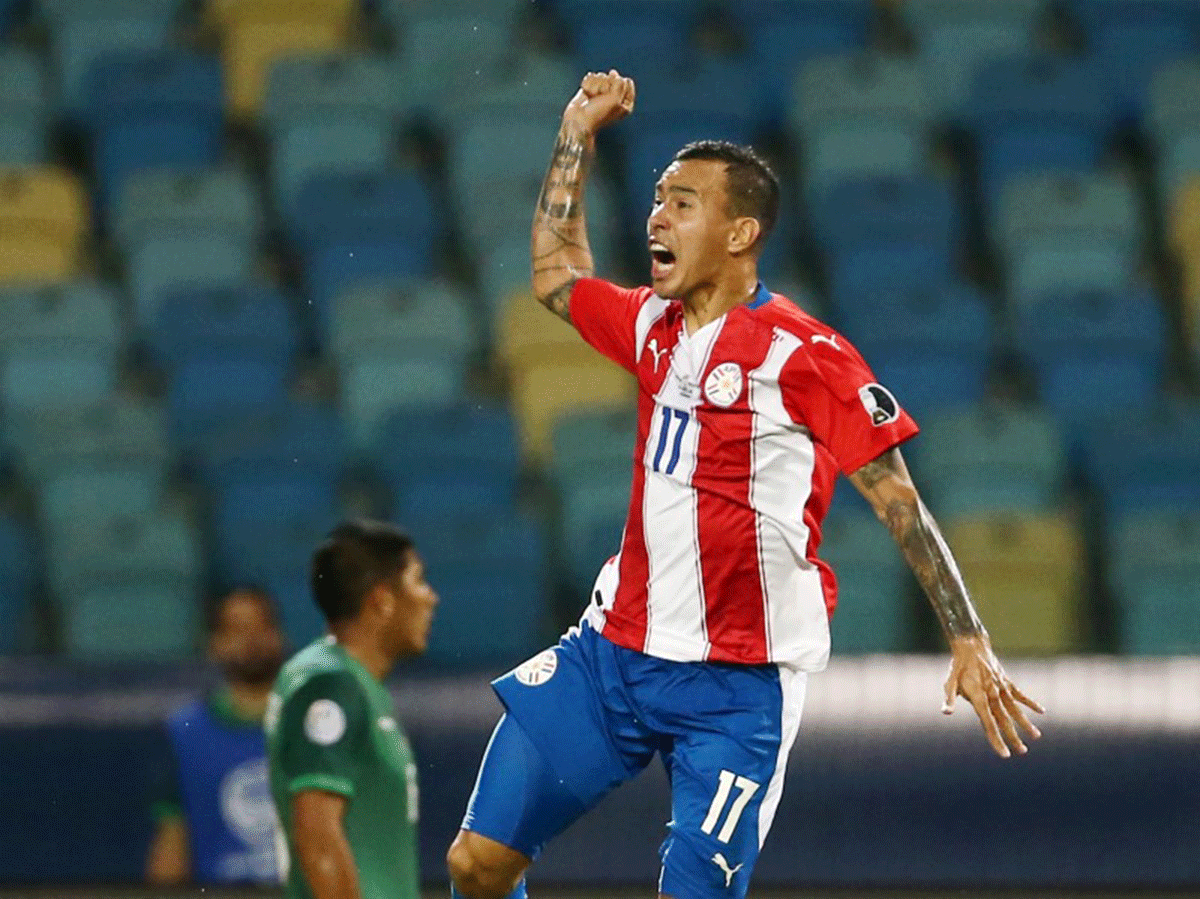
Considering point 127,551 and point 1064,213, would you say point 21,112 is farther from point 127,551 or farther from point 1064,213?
point 1064,213

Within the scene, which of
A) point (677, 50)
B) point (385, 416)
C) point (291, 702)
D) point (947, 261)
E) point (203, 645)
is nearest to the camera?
point (291, 702)

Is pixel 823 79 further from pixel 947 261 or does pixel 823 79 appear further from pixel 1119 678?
pixel 1119 678

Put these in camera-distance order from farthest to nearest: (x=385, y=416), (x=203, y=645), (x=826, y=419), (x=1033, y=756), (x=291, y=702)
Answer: (x=385, y=416)
(x=203, y=645)
(x=1033, y=756)
(x=291, y=702)
(x=826, y=419)

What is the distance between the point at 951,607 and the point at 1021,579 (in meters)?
3.97

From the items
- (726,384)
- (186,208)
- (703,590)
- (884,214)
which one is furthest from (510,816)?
(186,208)

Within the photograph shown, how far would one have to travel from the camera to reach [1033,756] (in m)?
7.01

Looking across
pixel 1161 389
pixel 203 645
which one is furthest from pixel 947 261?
pixel 203 645

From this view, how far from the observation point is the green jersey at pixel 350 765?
4.73m

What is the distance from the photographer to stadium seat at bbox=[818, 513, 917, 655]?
8.00 m

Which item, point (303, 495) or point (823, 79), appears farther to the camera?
point (823, 79)

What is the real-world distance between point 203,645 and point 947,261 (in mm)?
3401

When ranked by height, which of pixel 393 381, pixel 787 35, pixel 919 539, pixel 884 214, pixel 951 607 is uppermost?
pixel 787 35

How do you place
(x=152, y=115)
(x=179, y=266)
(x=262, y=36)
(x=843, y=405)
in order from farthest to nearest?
(x=262, y=36) < (x=152, y=115) < (x=179, y=266) < (x=843, y=405)

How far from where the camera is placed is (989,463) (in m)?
8.47
